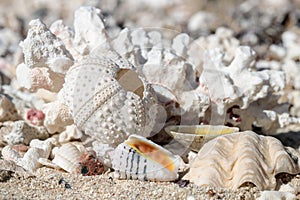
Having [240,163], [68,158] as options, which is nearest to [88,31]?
[68,158]

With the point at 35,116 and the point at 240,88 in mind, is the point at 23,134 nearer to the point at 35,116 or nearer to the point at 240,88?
the point at 35,116

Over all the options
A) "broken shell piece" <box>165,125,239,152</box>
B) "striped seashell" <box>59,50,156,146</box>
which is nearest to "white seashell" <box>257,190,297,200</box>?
"broken shell piece" <box>165,125,239,152</box>

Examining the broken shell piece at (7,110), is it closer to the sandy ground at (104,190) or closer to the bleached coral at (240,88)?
the sandy ground at (104,190)

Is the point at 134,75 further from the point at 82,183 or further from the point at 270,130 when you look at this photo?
the point at 270,130

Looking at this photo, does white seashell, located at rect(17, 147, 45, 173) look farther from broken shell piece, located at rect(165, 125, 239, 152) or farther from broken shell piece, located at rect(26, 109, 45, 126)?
broken shell piece, located at rect(165, 125, 239, 152)

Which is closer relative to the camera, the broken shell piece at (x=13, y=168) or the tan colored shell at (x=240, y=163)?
the tan colored shell at (x=240, y=163)

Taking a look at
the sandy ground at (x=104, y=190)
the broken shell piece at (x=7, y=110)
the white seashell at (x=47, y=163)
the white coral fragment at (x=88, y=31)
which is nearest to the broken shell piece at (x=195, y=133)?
the sandy ground at (x=104, y=190)

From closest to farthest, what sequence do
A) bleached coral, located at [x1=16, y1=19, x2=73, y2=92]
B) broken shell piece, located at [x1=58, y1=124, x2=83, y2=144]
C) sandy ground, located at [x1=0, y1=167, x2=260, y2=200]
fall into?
sandy ground, located at [x1=0, y1=167, x2=260, y2=200] < bleached coral, located at [x1=16, y1=19, x2=73, y2=92] < broken shell piece, located at [x1=58, y1=124, x2=83, y2=144]
